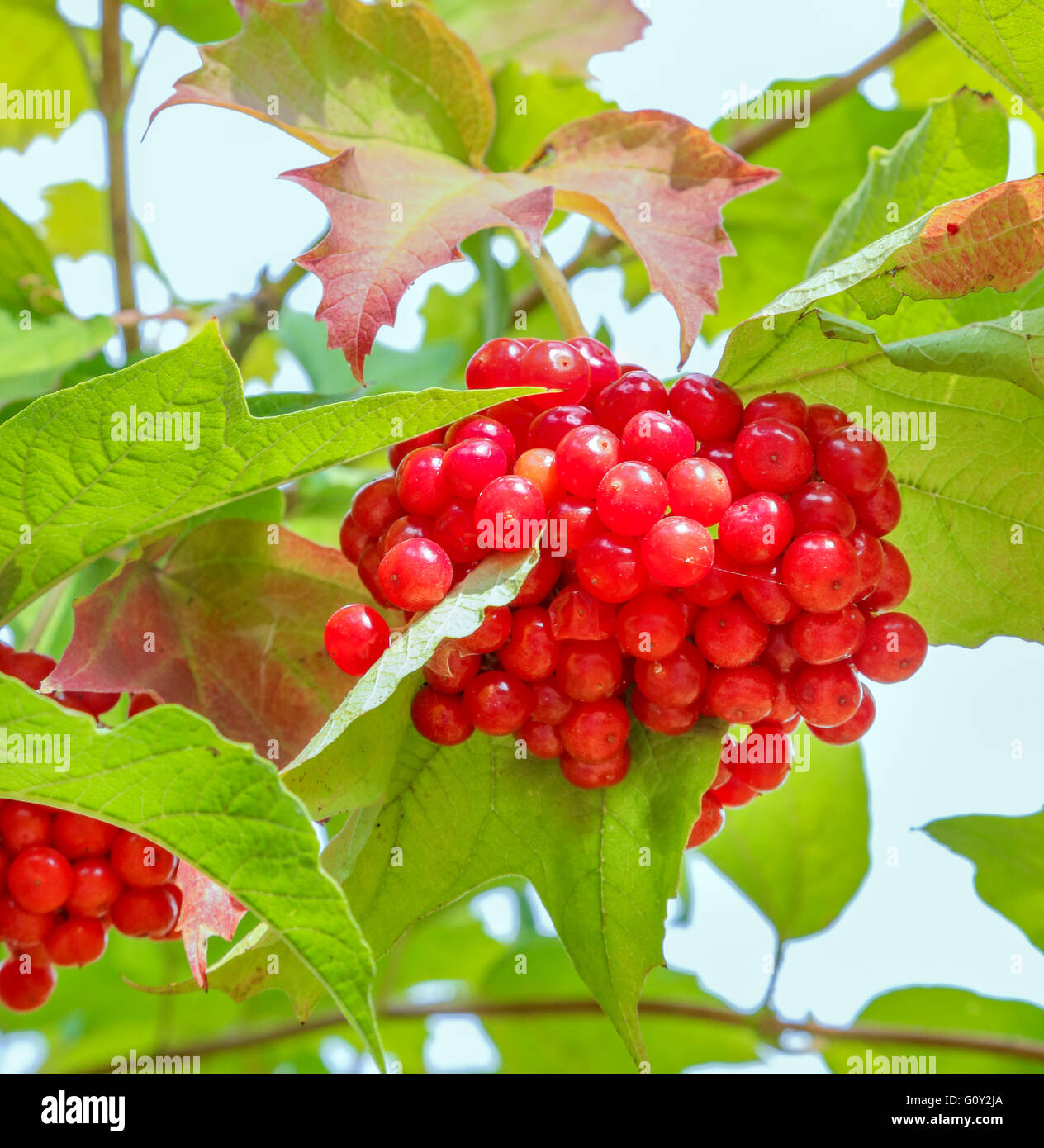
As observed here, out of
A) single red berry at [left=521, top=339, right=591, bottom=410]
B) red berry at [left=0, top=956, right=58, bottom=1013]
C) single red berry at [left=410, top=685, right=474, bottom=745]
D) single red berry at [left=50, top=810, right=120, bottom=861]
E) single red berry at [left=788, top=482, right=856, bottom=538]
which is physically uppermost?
single red berry at [left=521, top=339, right=591, bottom=410]

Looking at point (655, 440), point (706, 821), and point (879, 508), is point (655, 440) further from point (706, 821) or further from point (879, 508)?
point (706, 821)

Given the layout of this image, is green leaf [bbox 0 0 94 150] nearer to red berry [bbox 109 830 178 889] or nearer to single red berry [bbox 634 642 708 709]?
red berry [bbox 109 830 178 889]

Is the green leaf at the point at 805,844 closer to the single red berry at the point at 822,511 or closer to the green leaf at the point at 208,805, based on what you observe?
the single red berry at the point at 822,511

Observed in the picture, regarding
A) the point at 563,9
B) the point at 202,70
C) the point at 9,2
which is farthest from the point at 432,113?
the point at 9,2

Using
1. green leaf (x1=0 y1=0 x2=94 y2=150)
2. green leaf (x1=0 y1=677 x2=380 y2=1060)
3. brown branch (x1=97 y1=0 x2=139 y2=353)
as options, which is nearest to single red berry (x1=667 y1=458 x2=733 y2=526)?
green leaf (x1=0 y1=677 x2=380 y2=1060)

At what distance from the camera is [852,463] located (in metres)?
0.56

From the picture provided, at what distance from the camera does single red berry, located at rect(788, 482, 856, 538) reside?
1.81 feet

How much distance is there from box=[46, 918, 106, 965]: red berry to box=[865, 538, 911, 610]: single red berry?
0.50 metres

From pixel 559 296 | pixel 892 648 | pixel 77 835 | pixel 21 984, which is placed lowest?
pixel 21 984

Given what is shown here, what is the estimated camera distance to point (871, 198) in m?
0.70

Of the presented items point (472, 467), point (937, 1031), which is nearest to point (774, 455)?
point (472, 467)

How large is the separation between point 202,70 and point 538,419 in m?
0.29

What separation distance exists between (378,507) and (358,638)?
0.09 metres

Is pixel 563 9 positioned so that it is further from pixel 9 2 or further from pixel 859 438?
pixel 859 438
